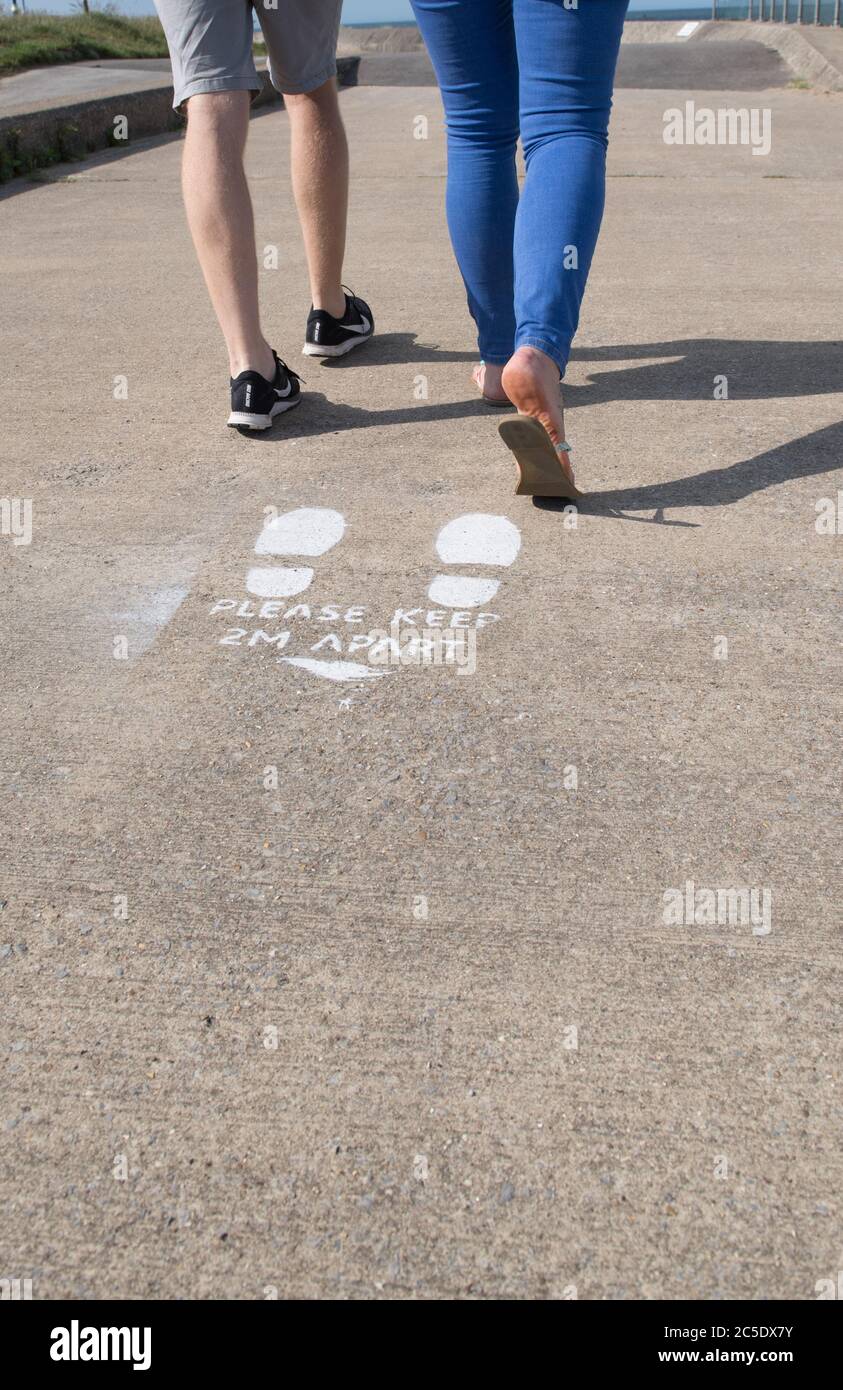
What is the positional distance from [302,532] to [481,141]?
1.02 metres

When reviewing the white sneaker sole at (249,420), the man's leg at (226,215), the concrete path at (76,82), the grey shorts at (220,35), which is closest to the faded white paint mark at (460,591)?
the white sneaker sole at (249,420)

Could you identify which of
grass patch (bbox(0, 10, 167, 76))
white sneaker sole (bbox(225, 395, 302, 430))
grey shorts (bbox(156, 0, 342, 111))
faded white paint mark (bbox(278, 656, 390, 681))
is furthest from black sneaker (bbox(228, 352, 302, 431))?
grass patch (bbox(0, 10, 167, 76))

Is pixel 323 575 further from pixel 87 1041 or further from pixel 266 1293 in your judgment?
pixel 266 1293

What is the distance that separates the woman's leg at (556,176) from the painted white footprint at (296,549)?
457 mm

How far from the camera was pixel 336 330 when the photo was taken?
3520 millimetres

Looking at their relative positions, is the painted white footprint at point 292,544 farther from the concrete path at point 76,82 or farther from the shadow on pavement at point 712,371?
the concrete path at point 76,82

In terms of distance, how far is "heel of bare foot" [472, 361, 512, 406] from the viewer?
3.07 meters

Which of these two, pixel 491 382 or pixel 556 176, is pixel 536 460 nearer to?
pixel 556 176

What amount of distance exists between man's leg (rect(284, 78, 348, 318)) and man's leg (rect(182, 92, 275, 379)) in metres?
0.39

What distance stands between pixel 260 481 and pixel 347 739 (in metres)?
1.04

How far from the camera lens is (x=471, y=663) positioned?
2066 mm

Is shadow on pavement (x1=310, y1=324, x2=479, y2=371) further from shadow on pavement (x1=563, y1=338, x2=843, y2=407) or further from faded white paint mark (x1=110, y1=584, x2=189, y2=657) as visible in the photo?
faded white paint mark (x1=110, y1=584, x2=189, y2=657)

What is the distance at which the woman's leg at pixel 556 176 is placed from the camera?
2371mm

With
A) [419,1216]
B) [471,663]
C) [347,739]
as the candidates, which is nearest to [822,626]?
[471,663]
